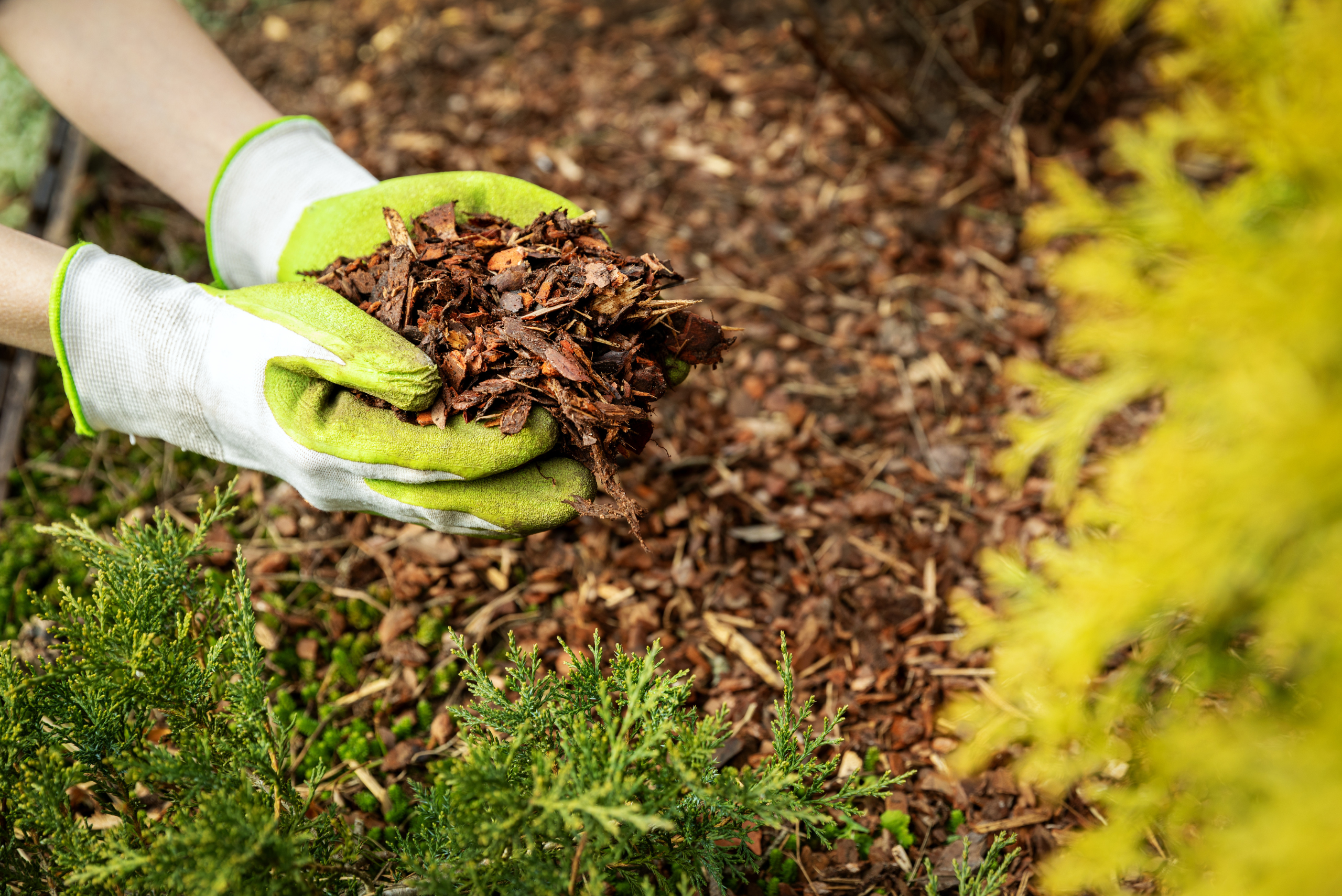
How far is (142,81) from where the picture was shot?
2.46 metres

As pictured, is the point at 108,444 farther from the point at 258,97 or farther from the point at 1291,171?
the point at 1291,171

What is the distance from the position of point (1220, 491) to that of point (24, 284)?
9.04ft

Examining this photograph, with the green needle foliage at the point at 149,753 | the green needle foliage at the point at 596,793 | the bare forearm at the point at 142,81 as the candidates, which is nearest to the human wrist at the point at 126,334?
the green needle foliage at the point at 149,753

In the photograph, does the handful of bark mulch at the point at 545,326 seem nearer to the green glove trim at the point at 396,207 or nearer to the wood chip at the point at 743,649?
the green glove trim at the point at 396,207

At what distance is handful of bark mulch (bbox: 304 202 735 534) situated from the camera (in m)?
1.92

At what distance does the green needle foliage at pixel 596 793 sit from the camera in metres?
1.45

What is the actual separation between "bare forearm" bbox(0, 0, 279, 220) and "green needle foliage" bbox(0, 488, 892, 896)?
1.37 metres

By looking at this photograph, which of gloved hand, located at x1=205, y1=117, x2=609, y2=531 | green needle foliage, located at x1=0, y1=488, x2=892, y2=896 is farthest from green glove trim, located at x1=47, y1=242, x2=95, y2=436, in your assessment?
gloved hand, located at x1=205, y1=117, x2=609, y2=531

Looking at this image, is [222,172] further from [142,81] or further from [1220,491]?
[1220,491]

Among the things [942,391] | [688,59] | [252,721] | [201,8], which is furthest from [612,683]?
[201,8]

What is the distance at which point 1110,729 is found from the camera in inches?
60.6

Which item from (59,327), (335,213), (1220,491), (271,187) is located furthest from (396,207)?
(1220,491)

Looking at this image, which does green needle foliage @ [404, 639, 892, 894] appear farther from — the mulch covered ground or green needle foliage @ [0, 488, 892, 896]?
the mulch covered ground

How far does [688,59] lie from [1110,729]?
404cm
